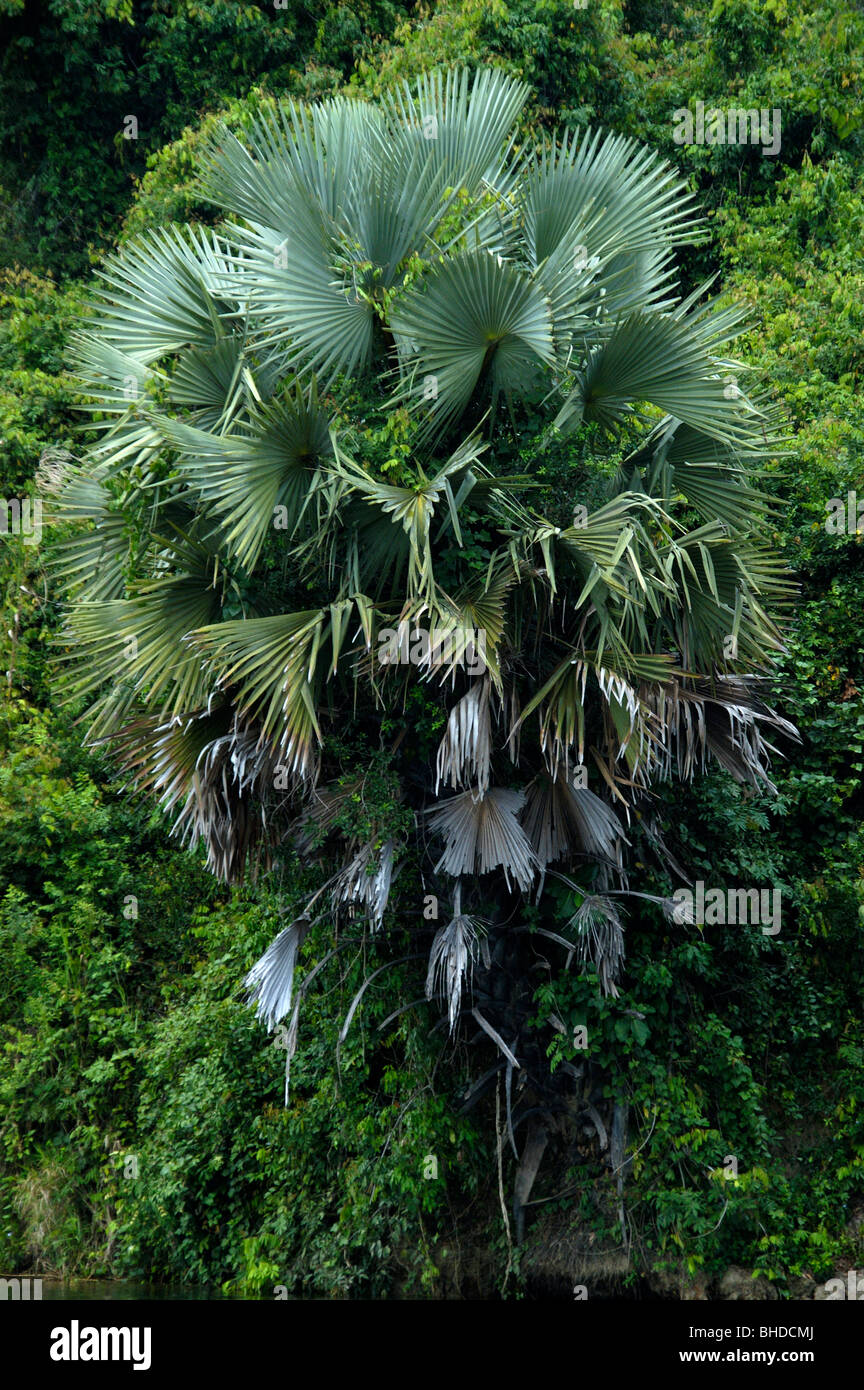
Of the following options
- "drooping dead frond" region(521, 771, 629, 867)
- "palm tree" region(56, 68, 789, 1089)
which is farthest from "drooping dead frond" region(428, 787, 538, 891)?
"drooping dead frond" region(521, 771, 629, 867)

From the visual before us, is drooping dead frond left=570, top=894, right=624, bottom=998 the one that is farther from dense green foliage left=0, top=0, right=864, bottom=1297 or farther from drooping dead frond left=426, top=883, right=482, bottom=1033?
drooping dead frond left=426, top=883, right=482, bottom=1033

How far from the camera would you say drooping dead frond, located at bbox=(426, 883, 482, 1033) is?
6.21 meters

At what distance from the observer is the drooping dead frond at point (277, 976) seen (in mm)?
6527

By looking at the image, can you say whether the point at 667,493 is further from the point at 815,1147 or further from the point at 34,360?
the point at 34,360

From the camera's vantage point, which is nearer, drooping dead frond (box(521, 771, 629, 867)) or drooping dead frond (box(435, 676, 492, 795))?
drooping dead frond (box(435, 676, 492, 795))

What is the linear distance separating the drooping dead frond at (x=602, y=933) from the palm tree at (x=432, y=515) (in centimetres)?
2

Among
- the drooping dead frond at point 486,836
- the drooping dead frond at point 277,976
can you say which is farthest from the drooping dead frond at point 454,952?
the drooping dead frond at point 277,976

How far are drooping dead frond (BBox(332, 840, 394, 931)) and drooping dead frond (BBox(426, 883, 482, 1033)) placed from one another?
1.19 ft

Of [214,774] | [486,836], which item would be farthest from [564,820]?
[214,774]

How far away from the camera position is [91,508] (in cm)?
713

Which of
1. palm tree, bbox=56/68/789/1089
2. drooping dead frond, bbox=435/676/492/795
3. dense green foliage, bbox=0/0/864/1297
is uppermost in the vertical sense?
palm tree, bbox=56/68/789/1089

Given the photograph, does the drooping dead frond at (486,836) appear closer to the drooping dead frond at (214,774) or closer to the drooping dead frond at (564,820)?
the drooping dead frond at (564,820)

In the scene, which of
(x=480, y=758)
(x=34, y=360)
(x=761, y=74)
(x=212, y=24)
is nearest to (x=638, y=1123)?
(x=480, y=758)

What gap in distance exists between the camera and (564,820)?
21.5 feet
